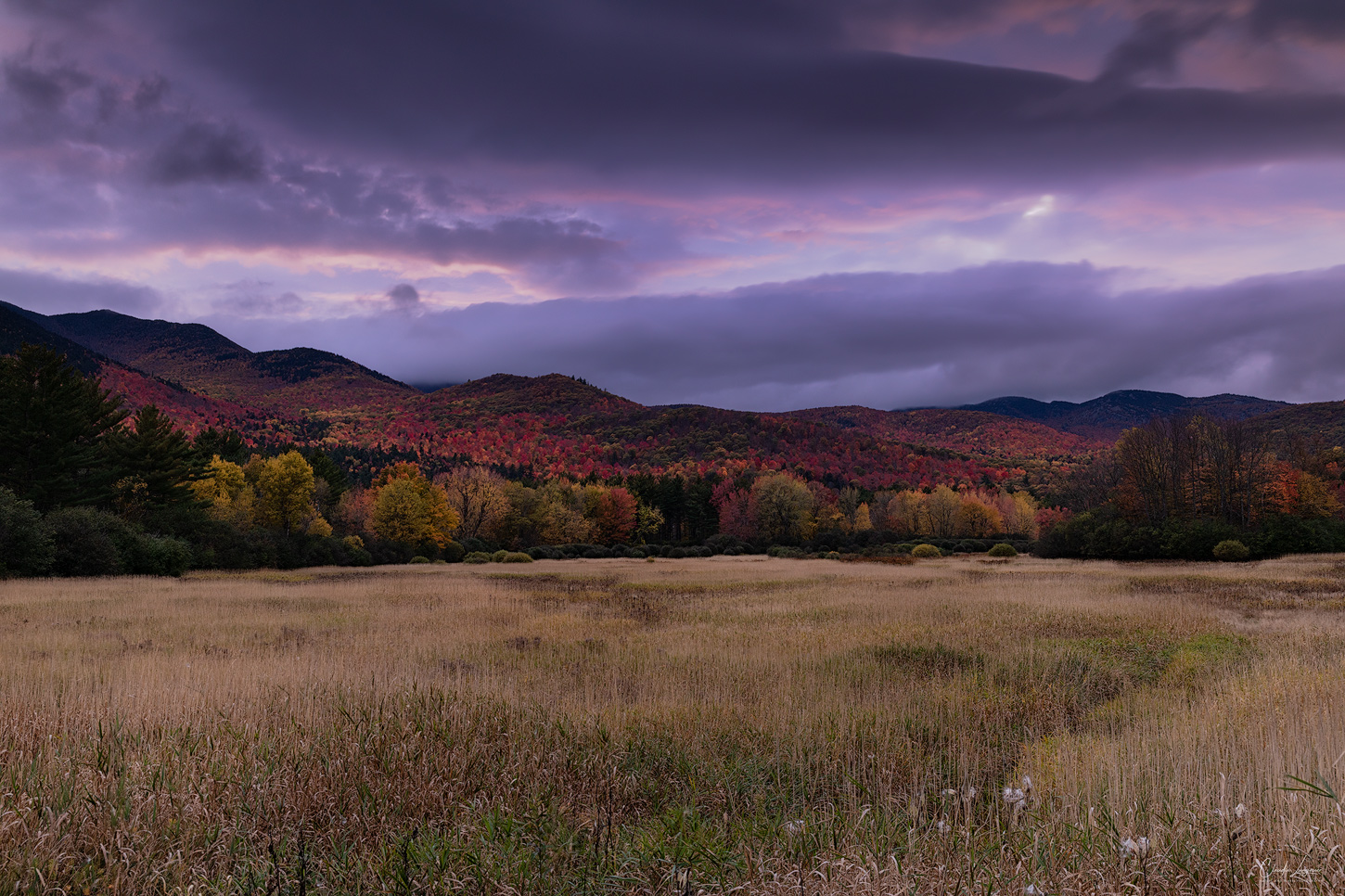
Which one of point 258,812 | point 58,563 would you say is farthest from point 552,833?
point 58,563

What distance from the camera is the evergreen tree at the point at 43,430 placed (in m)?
42.2

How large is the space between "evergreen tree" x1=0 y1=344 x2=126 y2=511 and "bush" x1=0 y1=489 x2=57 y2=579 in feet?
33.5

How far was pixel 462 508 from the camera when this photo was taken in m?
86.6

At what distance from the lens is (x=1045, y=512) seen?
112m

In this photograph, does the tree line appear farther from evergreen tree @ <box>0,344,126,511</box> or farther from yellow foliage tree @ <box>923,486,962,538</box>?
evergreen tree @ <box>0,344,126,511</box>

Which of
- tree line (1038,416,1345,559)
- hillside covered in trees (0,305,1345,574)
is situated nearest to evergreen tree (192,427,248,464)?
hillside covered in trees (0,305,1345,574)

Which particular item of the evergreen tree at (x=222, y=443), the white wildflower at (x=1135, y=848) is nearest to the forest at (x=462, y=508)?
the evergreen tree at (x=222, y=443)

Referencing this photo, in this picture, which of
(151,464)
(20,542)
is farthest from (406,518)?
(20,542)

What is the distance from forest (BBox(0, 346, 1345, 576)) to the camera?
4238cm

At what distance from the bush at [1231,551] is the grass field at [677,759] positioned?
33.6m

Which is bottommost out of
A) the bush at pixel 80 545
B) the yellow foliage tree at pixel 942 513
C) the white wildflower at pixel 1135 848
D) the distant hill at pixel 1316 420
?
the yellow foliage tree at pixel 942 513

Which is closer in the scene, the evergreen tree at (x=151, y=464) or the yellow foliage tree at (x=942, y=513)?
the evergreen tree at (x=151, y=464)

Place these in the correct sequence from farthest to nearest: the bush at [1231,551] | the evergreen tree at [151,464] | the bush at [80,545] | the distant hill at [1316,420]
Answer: the distant hill at [1316,420]
the evergreen tree at [151,464]
the bush at [1231,551]
the bush at [80,545]

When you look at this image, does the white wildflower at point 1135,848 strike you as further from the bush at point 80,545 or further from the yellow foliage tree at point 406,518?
the yellow foliage tree at point 406,518
